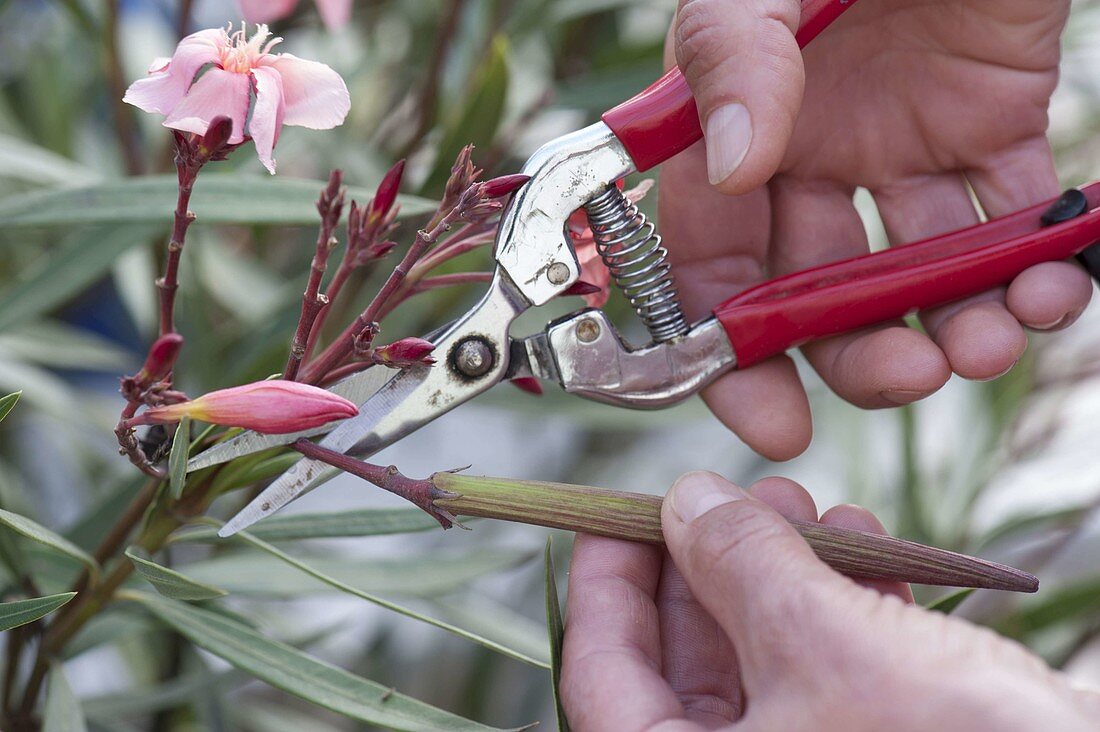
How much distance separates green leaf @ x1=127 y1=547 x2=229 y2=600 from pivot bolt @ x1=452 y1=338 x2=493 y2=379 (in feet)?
0.61

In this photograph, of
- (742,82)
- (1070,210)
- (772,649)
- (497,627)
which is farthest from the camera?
(497,627)

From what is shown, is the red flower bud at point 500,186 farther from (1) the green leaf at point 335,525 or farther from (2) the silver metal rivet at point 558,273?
(1) the green leaf at point 335,525

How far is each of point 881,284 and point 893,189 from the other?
20cm

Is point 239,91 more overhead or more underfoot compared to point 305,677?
more overhead

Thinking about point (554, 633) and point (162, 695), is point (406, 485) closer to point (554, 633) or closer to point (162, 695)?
point (554, 633)

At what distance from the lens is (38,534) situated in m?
0.47

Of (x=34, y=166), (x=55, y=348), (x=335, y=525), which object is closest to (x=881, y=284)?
(x=335, y=525)

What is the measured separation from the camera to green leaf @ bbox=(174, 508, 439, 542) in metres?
0.57

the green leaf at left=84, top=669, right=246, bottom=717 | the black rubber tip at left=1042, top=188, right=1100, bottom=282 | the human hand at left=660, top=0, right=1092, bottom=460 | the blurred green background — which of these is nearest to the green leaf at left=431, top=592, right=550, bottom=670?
the blurred green background

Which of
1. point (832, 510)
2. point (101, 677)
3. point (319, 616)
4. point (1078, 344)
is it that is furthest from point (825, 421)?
point (101, 677)

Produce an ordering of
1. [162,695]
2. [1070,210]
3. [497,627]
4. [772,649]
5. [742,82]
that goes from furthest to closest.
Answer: [497,627], [162,695], [1070,210], [742,82], [772,649]

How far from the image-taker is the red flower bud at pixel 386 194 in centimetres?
47

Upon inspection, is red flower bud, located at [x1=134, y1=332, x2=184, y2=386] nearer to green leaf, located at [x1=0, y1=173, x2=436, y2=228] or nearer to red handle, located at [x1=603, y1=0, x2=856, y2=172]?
green leaf, located at [x1=0, y1=173, x2=436, y2=228]

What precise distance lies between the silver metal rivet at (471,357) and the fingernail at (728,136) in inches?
6.9
